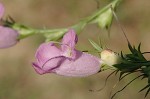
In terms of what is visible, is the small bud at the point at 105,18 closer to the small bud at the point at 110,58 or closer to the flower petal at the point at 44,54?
the small bud at the point at 110,58

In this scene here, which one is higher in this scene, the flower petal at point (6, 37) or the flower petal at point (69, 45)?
the flower petal at point (6, 37)

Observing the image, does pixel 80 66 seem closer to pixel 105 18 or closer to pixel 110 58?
pixel 110 58

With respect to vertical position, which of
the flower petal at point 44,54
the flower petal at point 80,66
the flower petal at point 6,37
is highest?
the flower petal at point 6,37

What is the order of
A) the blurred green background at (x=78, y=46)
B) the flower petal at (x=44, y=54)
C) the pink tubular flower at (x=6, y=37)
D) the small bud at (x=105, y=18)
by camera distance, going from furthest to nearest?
the blurred green background at (x=78, y=46) → the small bud at (x=105, y=18) → the pink tubular flower at (x=6, y=37) → the flower petal at (x=44, y=54)

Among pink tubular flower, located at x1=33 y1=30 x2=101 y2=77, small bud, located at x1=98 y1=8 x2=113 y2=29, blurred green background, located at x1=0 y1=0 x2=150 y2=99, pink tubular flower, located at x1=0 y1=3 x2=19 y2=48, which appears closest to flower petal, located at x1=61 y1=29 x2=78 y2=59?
pink tubular flower, located at x1=33 y1=30 x2=101 y2=77

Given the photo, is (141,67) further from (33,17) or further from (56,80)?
(33,17)

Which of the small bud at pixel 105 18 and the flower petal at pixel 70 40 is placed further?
the small bud at pixel 105 18

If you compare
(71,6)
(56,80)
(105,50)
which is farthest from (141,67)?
(71,6)

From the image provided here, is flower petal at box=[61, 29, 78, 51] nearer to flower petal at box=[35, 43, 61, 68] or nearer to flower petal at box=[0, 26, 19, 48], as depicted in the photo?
flower petal at box=[35, 43, 61, 68]

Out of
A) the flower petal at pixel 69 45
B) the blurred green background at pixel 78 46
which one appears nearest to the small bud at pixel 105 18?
the flower petal at pixel 69 45
